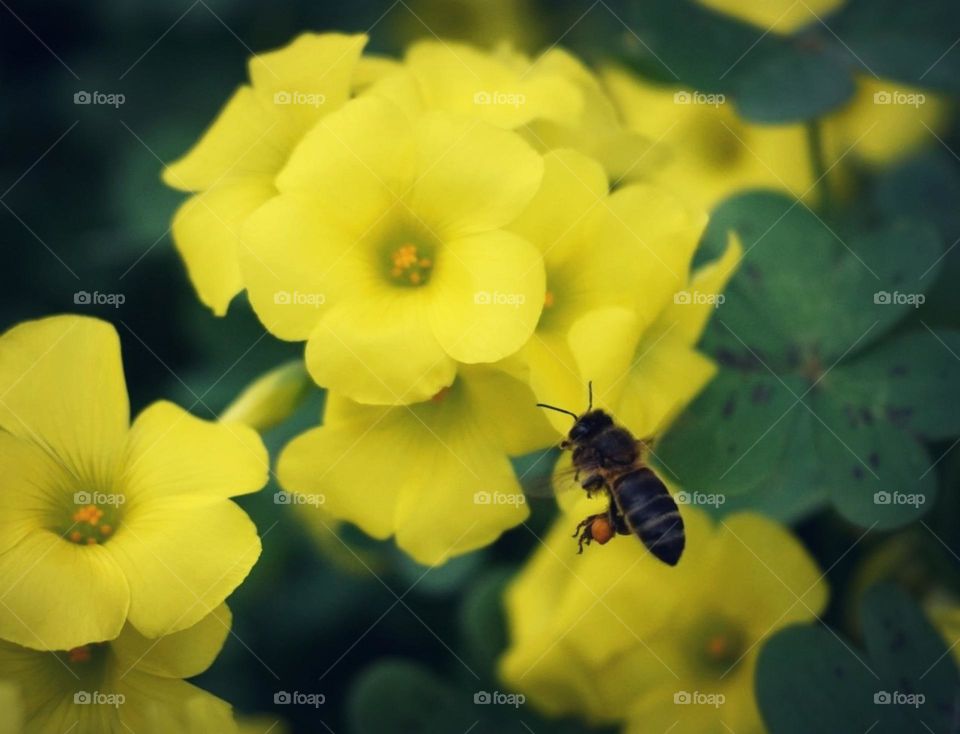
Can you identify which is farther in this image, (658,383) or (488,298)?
(658,383)

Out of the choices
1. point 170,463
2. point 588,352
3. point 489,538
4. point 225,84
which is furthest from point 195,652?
point 225,84

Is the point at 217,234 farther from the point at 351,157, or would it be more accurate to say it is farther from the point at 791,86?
the point at 791,86

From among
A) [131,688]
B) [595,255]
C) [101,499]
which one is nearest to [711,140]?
[595,255]

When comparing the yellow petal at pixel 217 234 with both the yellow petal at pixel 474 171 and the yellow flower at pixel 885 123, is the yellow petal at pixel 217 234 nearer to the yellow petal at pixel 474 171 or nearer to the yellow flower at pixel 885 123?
the yellow petal at pixel 474 171

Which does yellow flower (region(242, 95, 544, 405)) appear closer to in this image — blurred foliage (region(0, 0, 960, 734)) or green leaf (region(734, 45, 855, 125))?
blurred foliage (region(0, 0, 960, 734))

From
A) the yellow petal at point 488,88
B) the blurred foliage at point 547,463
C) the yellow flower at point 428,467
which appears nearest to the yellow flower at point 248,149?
the yellow petal at point 488,88

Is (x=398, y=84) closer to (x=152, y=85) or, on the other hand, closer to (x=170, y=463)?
(x=170, y=463)
